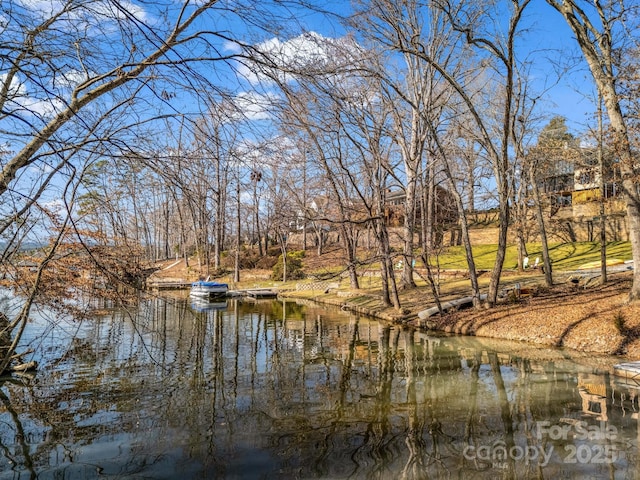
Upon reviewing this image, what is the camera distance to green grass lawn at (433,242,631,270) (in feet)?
85.5

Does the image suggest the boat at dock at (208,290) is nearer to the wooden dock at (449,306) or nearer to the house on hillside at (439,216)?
the house on hillside at (439,216)

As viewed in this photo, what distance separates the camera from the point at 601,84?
40.2ft

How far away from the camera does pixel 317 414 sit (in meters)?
7.14

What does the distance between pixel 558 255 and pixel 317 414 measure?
Result: 88.7 ft

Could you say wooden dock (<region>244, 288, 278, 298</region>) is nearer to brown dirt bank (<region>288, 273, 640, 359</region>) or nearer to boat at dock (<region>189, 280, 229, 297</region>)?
boat at dock (<region>189, 280, 229, 297</region>)

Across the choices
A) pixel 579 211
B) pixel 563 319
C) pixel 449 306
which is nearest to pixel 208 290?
pixel 449 306

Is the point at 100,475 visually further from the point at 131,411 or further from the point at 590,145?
the point at 590,145

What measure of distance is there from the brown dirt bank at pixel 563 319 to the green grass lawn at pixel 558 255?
7.86 metres

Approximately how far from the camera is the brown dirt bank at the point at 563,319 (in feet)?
36.0

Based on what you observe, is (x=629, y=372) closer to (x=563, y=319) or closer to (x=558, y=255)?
(x=563, y=319)

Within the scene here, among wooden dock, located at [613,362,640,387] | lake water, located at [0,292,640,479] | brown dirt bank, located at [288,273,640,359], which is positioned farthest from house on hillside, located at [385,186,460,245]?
wooden dock, located at [613,362,640,387]

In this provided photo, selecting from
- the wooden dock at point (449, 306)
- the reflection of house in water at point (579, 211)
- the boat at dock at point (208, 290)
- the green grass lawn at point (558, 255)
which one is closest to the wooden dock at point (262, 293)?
the boat at dock at point (208, 290)

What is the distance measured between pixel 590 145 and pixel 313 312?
13.2 metres

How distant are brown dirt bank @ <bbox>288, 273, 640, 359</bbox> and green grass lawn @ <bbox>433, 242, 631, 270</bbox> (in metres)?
7.86
